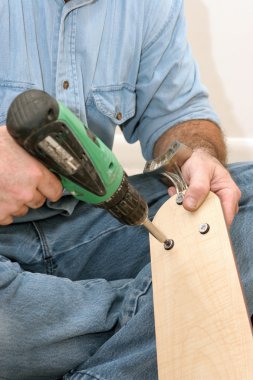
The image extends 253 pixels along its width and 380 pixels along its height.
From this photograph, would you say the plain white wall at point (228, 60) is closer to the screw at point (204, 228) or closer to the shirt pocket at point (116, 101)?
the shirt pocket at point (116, 101)

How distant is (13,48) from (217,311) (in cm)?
54

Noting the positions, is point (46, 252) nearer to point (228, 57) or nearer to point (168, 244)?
point (168, 244)

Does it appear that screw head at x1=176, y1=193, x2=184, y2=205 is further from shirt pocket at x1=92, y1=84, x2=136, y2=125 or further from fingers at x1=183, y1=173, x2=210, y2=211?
shirt pocket at x1=92, y1=84, x2=136, y2=125

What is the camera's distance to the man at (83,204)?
0.80m

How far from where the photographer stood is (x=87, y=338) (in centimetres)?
85

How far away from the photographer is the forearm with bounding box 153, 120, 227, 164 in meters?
1.02

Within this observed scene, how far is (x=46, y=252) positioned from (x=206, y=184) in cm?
31

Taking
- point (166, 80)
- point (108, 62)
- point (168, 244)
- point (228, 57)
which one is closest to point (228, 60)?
point (228, 57)

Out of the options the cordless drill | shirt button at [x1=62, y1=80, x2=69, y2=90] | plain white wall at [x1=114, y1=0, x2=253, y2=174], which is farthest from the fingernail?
plain white wall at [x1=114, y1=0, x2=253, y2=174]

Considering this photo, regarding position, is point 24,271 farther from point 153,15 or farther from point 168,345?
point 153,15

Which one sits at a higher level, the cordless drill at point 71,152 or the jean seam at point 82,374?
the cordless drill at point 71,152

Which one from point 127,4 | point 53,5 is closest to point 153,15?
point 127,4

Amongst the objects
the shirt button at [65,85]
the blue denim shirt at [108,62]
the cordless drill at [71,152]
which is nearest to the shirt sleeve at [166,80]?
the blue denim shirt at [108,62]

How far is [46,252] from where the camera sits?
929 mm
